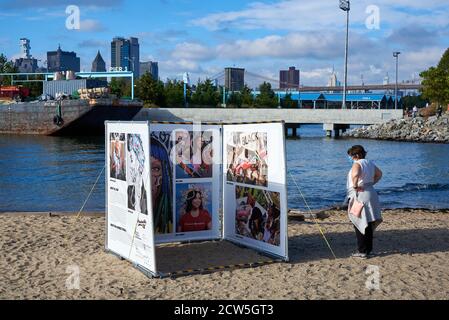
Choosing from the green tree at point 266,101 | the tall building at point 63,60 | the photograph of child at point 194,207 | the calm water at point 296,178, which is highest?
the tall building at point 63,60

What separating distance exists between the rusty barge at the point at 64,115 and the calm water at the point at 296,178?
22.2m

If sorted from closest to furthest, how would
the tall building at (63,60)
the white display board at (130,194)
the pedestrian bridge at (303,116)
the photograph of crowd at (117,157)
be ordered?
the white display board at (130,194)
the photograph of crowd at (117,157)
the pedestrian bridge at (303,116)
the tall building at (63,60)

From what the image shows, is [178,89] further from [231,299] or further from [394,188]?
[231,299]

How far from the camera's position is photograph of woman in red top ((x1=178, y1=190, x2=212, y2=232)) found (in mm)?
10836

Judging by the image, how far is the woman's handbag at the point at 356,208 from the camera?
988 cm

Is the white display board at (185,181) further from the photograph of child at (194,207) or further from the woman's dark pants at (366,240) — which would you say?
the woman's dark pants at (366,240)

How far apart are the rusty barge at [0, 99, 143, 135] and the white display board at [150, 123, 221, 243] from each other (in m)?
58.9

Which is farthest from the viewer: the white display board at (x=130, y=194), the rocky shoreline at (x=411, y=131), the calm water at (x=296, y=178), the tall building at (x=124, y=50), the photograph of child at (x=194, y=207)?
the tall building at (x=124, y=50)

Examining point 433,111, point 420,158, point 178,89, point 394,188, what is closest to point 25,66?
point 178,89

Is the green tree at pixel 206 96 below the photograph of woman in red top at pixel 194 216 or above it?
above

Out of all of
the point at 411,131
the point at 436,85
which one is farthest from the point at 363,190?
the point at 436,85

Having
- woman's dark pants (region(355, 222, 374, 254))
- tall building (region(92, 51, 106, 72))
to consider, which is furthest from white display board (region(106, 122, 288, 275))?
tall building (region(92, 51, 106, 72))

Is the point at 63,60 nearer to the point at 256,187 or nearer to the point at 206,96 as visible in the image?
the point at 206,96

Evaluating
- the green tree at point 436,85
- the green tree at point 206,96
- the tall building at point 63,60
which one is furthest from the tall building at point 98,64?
the green tree at point 436,85
